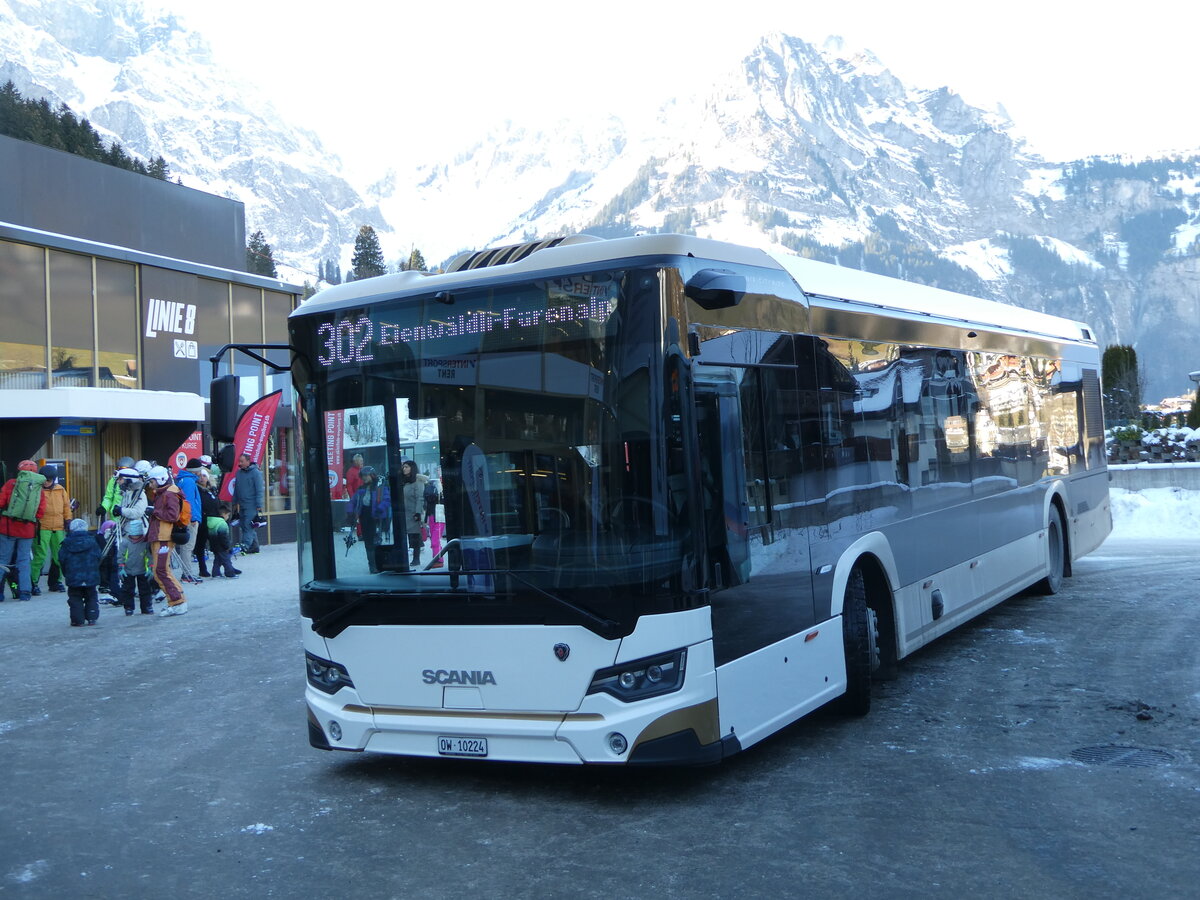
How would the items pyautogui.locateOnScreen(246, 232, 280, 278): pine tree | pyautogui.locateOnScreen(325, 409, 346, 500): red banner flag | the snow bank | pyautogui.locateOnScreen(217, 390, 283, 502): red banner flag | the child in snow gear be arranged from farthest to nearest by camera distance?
1. pyautogui.locateOnScreen(246, 232, 280, 278): pine tree
2. pyautogui.locateOnScreen(217, 390, 283, 502): red banner flag
3. the snow bank
4. the child in snow gear
5. pyautogui.locateOnScreen(325, 409, 346, 500): red banner flag

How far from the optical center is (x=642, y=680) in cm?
591

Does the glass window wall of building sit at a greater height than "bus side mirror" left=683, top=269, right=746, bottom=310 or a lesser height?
greater

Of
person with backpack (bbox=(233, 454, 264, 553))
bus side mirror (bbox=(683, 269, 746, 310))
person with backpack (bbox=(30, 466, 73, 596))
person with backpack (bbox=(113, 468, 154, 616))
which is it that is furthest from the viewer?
person with backpack (bbox=(233, 454, 264, 553))

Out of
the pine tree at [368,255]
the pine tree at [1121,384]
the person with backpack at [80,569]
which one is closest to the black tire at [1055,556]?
the person with backpack at [80,569]

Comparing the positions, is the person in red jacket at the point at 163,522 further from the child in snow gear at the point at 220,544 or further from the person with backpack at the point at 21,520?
the child in snow gear at the point at 220,544

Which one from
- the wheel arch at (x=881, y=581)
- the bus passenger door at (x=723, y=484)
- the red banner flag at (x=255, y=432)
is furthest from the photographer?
the red banner flag at (x=255, y=432)

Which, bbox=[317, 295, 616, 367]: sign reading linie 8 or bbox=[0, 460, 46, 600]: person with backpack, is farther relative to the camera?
bbox=[0, 460, 46, 600]: person with backpack

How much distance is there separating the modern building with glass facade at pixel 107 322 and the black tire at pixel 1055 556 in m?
13.2

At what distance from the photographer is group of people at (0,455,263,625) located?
45.0ft

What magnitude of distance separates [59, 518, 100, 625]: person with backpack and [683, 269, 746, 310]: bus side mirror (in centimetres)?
959

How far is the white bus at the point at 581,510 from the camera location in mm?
5867

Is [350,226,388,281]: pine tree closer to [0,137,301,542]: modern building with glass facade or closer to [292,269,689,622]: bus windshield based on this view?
[0,137,301,542]: modern building with glass facade

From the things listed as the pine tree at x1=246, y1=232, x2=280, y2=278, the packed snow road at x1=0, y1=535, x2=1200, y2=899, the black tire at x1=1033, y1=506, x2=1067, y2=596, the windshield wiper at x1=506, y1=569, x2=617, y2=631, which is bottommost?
the packed snow road at x1=0, y1=535, x2=1200, y2=899

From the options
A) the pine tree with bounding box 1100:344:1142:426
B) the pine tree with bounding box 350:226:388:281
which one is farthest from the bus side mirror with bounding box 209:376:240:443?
the pine tree with bounding box 350:226:388:281
